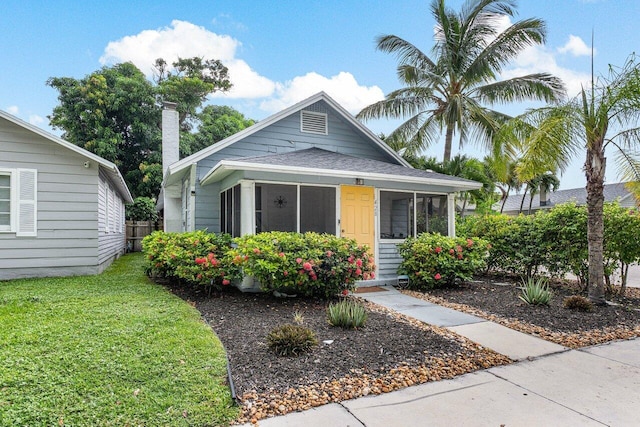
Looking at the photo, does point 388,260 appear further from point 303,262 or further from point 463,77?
point 463,77

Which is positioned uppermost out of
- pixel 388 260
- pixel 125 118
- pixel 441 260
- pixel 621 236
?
pixel 125 118

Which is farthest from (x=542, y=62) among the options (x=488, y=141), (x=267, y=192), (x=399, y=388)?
(x=399, y=388)

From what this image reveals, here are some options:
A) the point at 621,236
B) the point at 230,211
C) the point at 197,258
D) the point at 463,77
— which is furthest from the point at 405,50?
the point at 197,258

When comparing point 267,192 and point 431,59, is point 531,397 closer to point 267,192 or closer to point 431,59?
point 267,192

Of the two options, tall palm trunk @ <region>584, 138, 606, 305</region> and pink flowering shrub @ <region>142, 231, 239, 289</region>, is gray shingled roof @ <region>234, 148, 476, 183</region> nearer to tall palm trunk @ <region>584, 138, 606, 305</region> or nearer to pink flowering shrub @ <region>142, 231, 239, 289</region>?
pink flowering shrub @ <region>142, 231, 239, 289</region>

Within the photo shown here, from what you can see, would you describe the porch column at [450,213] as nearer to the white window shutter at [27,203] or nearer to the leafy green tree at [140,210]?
the white window shutter at [27,203]

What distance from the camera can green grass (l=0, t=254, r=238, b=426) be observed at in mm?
2705

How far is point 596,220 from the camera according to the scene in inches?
248

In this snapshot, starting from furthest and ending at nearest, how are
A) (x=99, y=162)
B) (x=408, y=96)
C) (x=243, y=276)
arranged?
A: (x=408, y=96) → (x=99, y=162) → (x=243, y=276)

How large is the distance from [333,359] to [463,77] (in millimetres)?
12507

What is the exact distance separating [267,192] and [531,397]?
586cm

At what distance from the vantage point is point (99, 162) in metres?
8.66

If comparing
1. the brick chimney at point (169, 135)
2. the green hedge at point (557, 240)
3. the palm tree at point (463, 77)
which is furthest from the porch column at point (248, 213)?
the palm tree at point (463, 77)

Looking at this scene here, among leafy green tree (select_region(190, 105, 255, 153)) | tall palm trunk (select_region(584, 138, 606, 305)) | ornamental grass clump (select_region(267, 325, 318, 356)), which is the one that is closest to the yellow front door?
tall palm trunk (select_region(584, 138, 606, 305))
